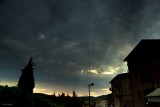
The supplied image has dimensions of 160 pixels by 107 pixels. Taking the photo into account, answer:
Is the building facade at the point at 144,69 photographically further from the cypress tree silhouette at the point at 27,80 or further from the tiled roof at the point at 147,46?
the cypress tree silhouette at the point at 27,80

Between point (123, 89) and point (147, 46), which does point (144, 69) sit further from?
point (123, 89)

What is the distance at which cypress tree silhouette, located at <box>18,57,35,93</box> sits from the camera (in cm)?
3650

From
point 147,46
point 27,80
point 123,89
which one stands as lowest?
point 123,89

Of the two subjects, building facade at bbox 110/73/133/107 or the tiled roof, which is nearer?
the tiled roof

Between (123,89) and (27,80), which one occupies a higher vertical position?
(27,80)

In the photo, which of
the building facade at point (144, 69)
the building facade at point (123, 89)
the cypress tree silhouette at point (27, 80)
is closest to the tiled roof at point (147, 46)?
the building facade at point (144, 69)

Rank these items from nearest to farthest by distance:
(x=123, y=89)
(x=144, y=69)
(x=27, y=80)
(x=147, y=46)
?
(x=147, y=46) < (x=144, y=69) < (x=27, y=80) < (x=123, y=89)

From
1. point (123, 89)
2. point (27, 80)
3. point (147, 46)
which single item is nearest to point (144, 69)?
point (147, 46)

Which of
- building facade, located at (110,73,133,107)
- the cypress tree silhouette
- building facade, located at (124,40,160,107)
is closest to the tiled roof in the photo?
building facade, located at (124,40,160,107)

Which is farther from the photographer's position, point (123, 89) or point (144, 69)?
point (123, 89)

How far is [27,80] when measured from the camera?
36.9 metres

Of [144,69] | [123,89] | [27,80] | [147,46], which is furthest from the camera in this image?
[123,89]

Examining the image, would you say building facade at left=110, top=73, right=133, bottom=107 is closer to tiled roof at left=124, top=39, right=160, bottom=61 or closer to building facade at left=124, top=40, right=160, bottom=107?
building facade at left=124, top=40, right=160, bottom=107

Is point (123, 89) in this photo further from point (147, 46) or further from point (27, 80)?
point (27, 80)
